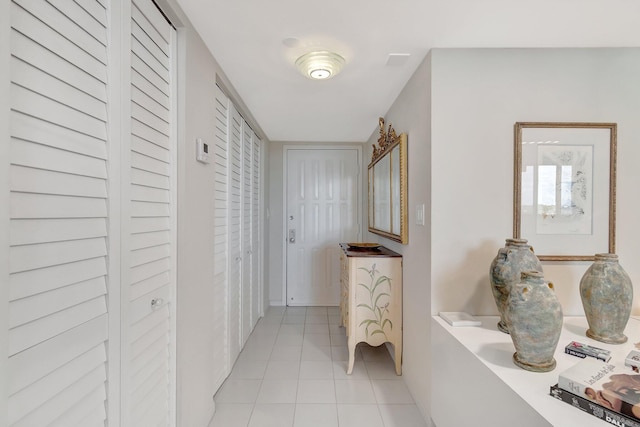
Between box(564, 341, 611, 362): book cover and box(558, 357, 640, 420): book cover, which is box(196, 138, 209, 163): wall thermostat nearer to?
box(558, 357, 640, 420): book cover

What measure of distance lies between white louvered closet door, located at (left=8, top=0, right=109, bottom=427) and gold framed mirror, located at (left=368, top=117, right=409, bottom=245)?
1776 millimetres

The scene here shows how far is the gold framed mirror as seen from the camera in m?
2.17

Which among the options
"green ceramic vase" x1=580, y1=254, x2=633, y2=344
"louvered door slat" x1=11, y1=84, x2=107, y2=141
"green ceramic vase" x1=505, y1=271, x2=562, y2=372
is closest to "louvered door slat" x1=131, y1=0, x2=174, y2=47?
"louvered door slat" x1=11, y1=84, x2=107, y2=141

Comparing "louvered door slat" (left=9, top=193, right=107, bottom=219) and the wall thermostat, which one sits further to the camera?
the wall thermostat

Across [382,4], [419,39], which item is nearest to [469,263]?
[419,39]

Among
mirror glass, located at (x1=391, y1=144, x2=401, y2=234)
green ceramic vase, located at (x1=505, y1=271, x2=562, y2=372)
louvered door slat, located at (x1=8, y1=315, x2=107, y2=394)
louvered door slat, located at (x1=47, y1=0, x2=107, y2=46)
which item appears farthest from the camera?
mirror glass, located at (x1=391, y1=144, x2=401, y2=234)

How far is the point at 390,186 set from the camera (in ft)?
8.25

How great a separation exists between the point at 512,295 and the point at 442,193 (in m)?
Result: 0.73

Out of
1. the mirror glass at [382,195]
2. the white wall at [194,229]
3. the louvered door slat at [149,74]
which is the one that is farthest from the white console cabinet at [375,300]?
the louvered door slat at [149,74]

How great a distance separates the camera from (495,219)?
1716 mm

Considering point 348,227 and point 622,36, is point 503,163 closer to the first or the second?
point 622,36

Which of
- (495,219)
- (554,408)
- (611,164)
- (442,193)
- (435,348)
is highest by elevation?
(611,164)

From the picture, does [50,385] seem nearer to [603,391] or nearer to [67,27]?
[67,27]

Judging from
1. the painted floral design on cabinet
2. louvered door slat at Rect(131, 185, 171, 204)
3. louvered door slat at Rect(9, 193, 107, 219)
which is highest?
louvered door slat at Rect(131, 185, 171, 204)
